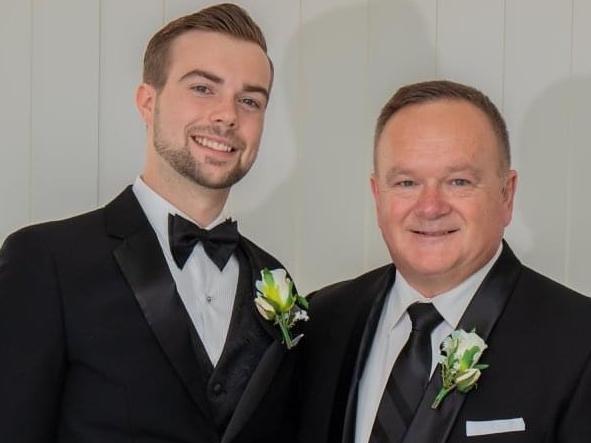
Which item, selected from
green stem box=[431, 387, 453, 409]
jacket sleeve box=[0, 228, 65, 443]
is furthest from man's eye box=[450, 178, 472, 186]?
jacket sleeve box=[0, 228, 65, 443]

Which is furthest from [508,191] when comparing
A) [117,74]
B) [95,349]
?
[117,74]

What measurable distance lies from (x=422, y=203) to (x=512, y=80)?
996 millimetres

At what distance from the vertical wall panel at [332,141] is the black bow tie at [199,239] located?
0.79m

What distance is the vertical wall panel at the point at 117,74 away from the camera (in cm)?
265

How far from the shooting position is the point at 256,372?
6.04 ft

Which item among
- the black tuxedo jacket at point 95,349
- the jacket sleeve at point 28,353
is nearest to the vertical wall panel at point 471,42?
the black tuxedo jacket at point 95,349

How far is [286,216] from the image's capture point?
270 cm

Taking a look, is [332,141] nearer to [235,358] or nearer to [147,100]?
[147,100]

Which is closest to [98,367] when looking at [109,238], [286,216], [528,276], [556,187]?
[109,238]

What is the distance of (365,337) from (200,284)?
0.34 meters

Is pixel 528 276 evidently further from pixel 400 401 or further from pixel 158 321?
pixel 158 321

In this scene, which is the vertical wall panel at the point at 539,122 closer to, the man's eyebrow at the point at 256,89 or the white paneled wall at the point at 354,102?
the white paneled wall at the point at 354,102

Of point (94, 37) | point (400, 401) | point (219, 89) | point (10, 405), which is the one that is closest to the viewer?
point (10, 405)

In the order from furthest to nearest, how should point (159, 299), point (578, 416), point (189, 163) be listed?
point (189, 163)
point (159, 299)
point (578, 416)
